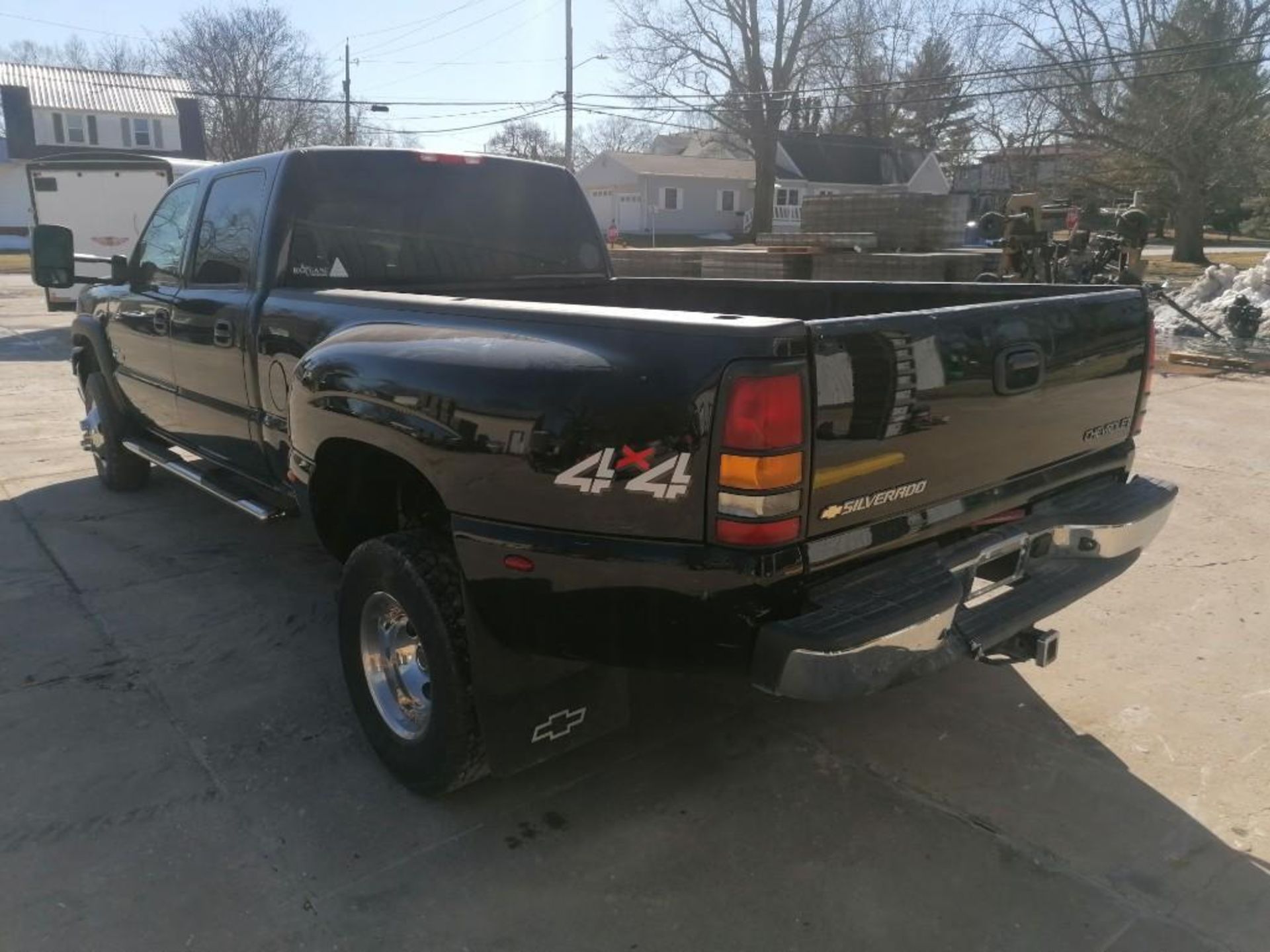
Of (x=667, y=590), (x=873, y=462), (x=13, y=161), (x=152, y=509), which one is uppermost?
(x=13, y=161)

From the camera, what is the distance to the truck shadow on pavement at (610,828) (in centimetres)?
247

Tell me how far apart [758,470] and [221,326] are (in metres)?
2.90

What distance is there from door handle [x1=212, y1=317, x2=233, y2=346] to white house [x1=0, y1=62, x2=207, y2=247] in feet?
170

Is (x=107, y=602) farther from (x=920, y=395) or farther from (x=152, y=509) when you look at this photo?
(x=920, y=395)

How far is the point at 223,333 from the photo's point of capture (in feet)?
13.5

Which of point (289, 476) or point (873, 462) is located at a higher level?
point (873, 462)

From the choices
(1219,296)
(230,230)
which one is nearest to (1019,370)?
(230,230)

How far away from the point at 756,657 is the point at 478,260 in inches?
111

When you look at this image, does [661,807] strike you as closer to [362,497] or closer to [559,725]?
[559,725]

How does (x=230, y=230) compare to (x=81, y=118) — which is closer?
(x=230, y=230)

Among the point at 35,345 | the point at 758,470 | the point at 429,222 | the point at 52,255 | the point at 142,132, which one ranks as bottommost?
the point at 35,345

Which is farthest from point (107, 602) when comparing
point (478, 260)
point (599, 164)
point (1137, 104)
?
point (599, 164)

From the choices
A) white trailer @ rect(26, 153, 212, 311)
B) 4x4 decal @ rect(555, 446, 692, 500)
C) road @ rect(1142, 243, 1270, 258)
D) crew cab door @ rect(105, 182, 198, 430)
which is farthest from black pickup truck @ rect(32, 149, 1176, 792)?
road @ rect(1142, 243, 1270, 258)

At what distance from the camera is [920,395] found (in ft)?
7.96
